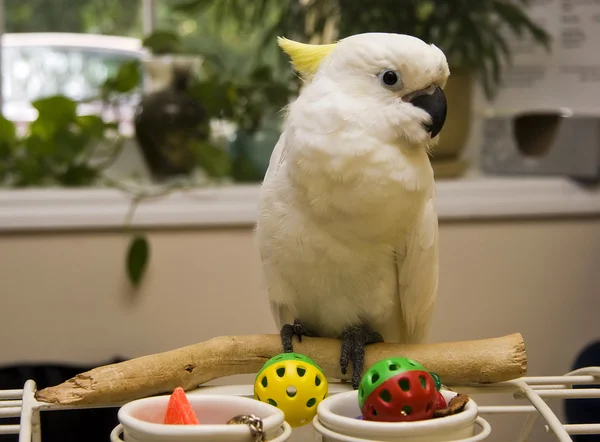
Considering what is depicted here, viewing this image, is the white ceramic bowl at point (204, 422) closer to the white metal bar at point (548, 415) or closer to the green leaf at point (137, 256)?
the white metal bar at point (548, 415)

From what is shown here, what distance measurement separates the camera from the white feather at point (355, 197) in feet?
2.91

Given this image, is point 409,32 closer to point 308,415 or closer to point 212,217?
point 212,217

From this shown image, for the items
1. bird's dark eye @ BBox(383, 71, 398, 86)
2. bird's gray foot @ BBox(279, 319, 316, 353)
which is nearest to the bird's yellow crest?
bird's dark eye @ BBox(383, 71, 398, 86)

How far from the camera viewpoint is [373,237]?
37.3 inches

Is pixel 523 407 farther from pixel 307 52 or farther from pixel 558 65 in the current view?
pixel 558 65

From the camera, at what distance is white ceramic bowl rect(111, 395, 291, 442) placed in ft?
1.86

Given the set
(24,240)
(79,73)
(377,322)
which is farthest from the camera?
(79,73)

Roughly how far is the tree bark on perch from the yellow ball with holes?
115 millimetres

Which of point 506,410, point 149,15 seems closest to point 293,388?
point 506,410

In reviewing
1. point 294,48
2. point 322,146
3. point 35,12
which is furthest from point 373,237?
point 35,12

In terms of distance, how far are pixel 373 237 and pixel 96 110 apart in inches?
51.4

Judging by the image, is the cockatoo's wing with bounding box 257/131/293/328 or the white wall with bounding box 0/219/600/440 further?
the white wall with bounding box 0/219/600/440

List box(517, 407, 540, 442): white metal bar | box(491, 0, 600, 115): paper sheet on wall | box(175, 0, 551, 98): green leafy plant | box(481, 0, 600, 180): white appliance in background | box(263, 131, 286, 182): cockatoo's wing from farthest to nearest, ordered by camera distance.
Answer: box(491, 0, 600, 115): paper sheet on wall → box(481, 0, 600, 180): white appliance in background → box(175, 0, 551, 98): green leafy plant → box(263, 131, 286, 182): cockatoo's wing → box(517, 407, 540, 442): white metal bar

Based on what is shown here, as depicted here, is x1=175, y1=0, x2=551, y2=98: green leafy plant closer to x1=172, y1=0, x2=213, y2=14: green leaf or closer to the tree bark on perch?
x1=172, y1=0, x2=213, y2=14: green leaf
